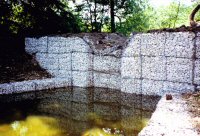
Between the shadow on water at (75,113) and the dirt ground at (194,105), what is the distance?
2.84 ft

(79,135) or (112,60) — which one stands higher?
(112,60)

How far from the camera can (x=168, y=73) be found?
6887mm

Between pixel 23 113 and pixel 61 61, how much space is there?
3.39m

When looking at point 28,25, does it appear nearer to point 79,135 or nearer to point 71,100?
point 71,100

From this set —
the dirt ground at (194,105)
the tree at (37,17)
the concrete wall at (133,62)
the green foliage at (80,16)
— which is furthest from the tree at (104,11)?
the dirt ground at (194,105)

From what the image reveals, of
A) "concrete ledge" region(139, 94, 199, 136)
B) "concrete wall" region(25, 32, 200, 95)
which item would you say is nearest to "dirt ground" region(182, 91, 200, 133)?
"concrete ledge" region(139, 94, 199, 136)

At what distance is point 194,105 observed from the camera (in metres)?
5.09

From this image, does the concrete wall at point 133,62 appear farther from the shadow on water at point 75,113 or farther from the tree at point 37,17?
the tree at point 37,17

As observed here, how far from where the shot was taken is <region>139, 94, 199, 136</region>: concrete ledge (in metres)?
3.77

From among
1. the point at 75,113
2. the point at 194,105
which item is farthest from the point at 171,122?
the point at 75,113

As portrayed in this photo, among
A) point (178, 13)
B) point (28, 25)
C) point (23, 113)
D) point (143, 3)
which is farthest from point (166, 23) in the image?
point (23, 113)

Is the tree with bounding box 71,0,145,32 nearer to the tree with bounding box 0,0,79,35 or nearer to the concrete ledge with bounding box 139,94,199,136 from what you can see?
the tree with bounding box 0,0,79,35

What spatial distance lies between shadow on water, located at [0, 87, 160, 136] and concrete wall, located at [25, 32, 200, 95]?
0.38m

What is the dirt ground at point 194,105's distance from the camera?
416 centimetres
